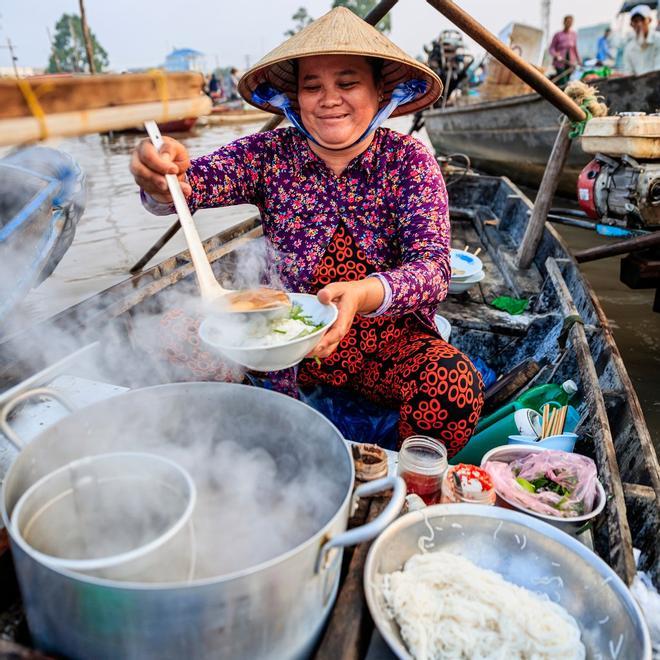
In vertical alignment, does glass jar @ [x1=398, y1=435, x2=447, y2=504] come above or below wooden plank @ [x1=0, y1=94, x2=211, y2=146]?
below

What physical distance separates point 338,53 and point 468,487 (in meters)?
1.63

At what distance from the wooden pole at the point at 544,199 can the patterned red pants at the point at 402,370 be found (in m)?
2.36

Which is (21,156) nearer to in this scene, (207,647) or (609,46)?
(207,647)

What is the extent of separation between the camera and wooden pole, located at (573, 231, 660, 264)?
3.25m

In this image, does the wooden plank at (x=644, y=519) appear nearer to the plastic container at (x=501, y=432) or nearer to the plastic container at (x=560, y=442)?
the plastic container at (x=560, y=442)

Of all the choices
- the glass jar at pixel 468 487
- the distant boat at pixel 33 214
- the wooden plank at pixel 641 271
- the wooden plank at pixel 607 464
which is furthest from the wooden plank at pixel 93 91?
the wooden plank at pixel 641 271

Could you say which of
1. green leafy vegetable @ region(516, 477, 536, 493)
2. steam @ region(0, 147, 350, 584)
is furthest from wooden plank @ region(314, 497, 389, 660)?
green leafy vegetable @ region(516, 477, 536, 493)

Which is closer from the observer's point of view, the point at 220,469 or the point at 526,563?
the point at 526,563

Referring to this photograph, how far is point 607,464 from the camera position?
1694 mm

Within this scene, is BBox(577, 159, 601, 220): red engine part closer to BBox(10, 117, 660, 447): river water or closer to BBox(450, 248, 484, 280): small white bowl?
BBox(450, 248, 484, 280): small white bowl

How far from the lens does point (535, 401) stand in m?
2.45

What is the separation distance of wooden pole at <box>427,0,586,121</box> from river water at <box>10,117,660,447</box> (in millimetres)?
2055

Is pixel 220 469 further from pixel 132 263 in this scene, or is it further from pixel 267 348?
pixel 132 263

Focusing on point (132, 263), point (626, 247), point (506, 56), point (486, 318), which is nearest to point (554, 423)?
point (486, 318)
